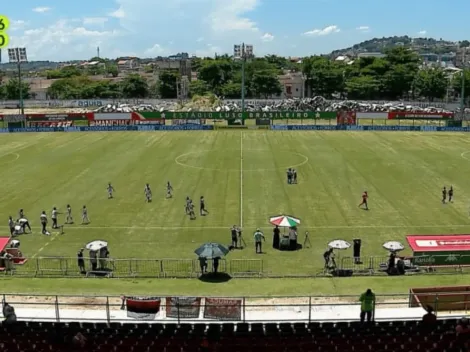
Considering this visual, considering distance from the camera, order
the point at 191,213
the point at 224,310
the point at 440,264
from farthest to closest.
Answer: the point at 191,213 → the point at 440,264 → the point at 224,310

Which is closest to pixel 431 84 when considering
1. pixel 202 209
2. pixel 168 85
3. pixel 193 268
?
pixel 168 85

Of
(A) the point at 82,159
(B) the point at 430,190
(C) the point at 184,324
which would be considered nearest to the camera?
(C) the point at 184,324

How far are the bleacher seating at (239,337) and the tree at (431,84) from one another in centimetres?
13991

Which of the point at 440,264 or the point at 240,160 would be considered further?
the point at 240,160

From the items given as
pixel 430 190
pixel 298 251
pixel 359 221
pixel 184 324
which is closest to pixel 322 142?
pixel 430 190

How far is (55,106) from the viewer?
14400 cm

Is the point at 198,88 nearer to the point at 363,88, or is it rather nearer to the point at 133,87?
the point at 133,87

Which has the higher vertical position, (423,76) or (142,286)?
(423,76)

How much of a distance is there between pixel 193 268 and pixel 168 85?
143806mm

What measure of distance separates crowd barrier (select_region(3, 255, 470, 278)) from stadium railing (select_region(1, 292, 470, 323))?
5.17m

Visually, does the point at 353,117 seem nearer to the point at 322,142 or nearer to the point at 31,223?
the point at 322,142

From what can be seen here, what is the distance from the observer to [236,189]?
148 feet

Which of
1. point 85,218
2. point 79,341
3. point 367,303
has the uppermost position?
point 79,341

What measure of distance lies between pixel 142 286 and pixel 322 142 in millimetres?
50464
